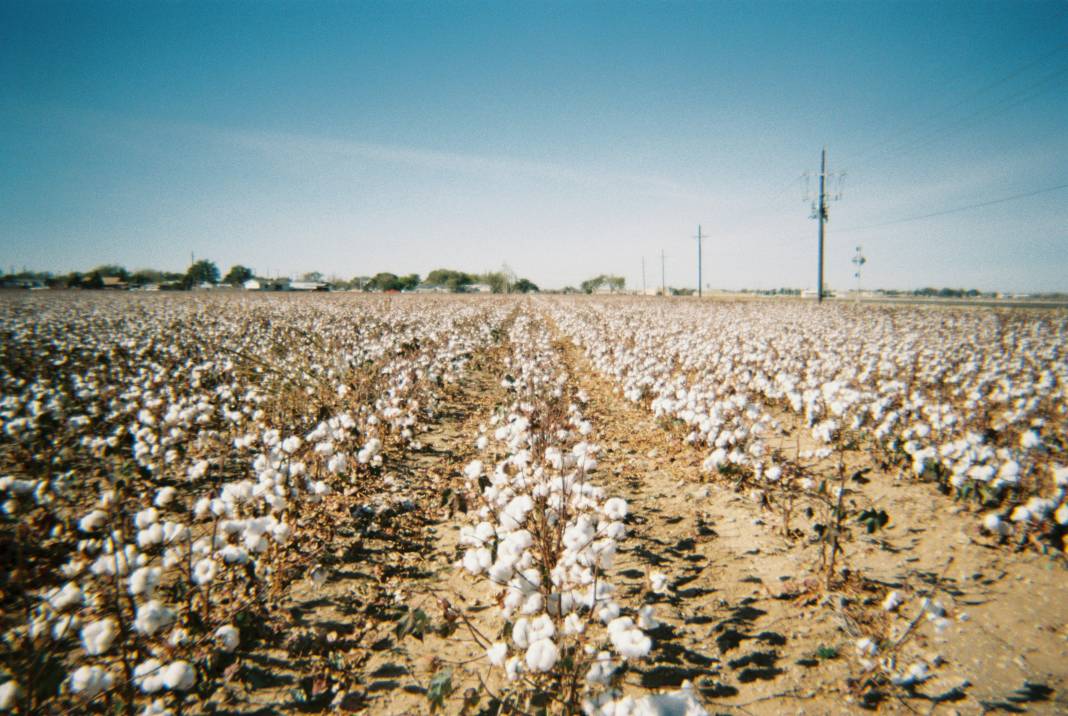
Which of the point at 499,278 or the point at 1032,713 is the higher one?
the point at 499,278

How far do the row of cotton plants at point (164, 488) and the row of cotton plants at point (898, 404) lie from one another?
4.00 metres

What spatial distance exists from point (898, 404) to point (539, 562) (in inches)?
255

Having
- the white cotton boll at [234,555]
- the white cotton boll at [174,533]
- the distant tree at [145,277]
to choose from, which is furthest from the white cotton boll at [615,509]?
the distant tree at [145,277]

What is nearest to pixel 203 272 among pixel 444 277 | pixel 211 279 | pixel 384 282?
pixel 211 279

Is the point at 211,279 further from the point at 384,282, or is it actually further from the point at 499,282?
the point at 499,282

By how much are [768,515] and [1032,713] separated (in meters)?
2.23

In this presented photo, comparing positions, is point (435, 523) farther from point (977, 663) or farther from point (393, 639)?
point (977, 663)

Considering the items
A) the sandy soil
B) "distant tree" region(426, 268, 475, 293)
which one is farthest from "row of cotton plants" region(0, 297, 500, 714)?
"distant tree" region(426, 268, 475, 293)

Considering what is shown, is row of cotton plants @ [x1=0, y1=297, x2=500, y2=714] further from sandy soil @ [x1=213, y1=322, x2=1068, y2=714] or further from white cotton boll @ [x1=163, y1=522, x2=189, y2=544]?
sandy soil @ [x1=213, y1=322, x2=1068, y2=714]

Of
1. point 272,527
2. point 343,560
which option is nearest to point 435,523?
point 343,560

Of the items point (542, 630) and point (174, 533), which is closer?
point (542, 630)

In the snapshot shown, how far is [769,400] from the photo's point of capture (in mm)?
8836

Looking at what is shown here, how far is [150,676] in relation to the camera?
2.07 metres

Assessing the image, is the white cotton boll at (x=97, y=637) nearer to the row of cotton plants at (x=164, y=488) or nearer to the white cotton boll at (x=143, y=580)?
the row of cotton plants at (x=164, y=488)
